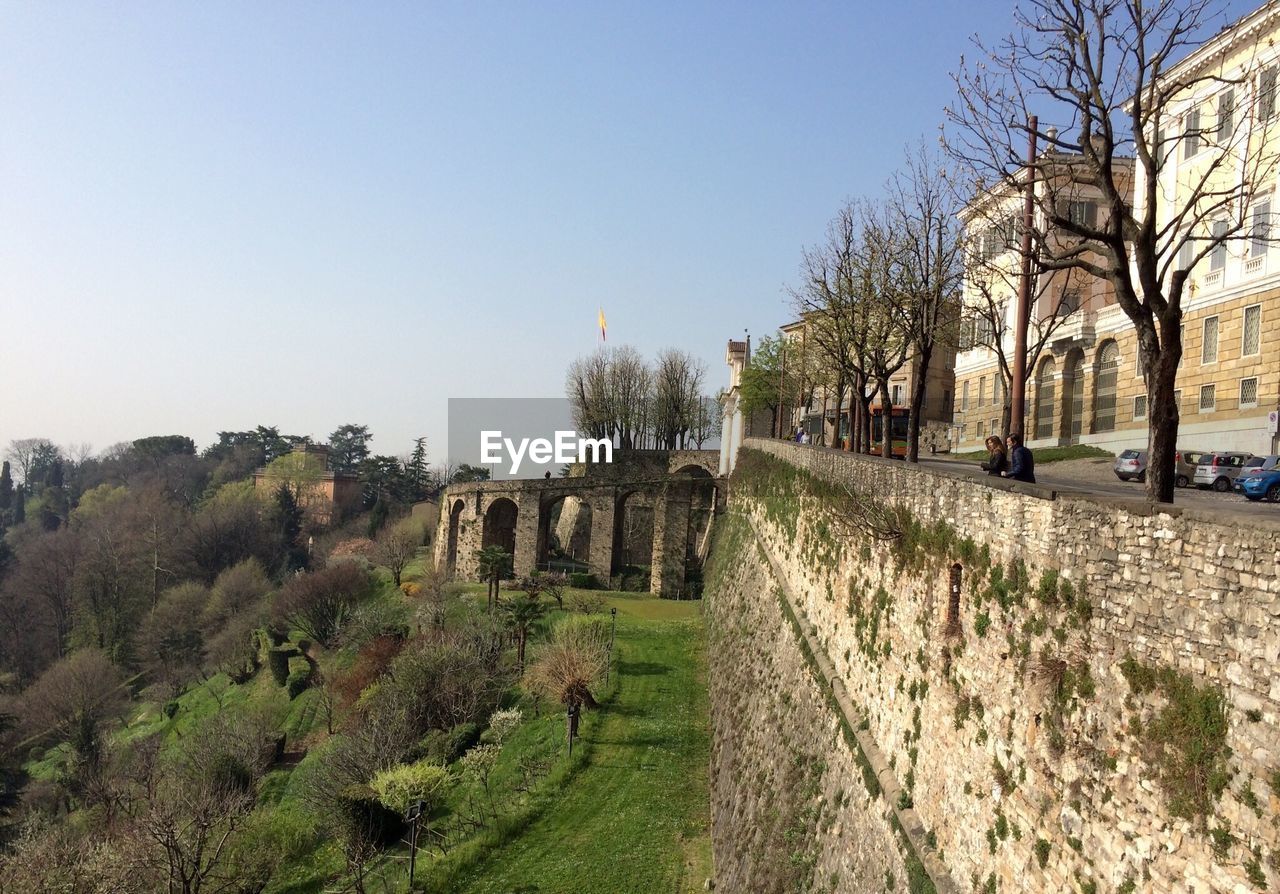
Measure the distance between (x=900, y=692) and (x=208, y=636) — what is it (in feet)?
171

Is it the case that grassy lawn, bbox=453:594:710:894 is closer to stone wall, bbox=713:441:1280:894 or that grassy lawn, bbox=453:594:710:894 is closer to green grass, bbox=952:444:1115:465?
stone wall, bbox=713:441:1280:894

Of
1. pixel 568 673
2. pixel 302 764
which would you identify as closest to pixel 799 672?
pixel 568 673

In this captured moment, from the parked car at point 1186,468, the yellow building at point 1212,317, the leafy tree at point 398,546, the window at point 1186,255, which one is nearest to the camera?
the parked car at point 1186,468

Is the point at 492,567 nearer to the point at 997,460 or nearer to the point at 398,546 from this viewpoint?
the point at 398,546

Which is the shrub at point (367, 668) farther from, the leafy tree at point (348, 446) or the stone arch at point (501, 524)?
the leafy tree at point (348, 446)

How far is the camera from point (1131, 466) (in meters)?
17.7

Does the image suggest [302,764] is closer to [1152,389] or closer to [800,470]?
[800,470]

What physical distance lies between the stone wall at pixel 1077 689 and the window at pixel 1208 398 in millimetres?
13707

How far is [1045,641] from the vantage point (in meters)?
6.33

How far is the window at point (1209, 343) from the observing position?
2003 cm

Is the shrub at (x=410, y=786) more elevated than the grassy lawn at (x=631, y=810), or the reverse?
the grassy lawn at (x=631, y=810)

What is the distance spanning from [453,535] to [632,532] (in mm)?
10391

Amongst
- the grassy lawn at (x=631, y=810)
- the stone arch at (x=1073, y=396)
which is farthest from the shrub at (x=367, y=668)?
the stone arch at (x=1073, y=396)

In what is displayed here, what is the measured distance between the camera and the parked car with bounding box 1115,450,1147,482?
57.4ft
